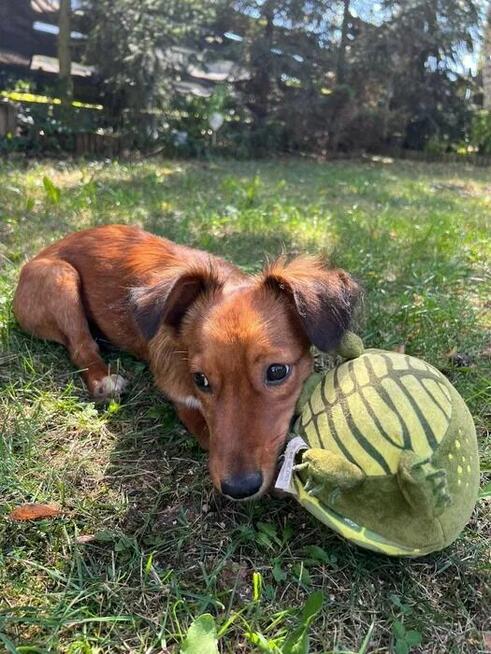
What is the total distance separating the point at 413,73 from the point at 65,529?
16518 millimetres

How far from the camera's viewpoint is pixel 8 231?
5.29 meters

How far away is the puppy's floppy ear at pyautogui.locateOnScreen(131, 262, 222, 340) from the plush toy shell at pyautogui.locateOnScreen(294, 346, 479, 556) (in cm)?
77

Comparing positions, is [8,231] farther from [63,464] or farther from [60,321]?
[63,464]

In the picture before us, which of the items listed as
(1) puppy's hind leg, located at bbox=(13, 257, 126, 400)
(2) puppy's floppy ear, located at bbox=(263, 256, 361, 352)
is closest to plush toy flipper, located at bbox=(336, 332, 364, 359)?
(2) puppy's floppy ear, located at bbox=(263, 256, 361, 352)

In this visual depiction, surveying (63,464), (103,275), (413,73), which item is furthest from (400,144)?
(63,464)

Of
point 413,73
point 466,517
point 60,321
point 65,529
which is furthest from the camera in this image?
point 413,73

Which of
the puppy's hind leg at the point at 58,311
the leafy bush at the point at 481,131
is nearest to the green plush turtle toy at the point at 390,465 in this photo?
the puppy's hind leg at the point at 58,311

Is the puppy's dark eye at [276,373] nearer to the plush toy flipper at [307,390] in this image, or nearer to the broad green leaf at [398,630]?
the plush toy flipper at [307,390]

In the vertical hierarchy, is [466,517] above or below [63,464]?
above

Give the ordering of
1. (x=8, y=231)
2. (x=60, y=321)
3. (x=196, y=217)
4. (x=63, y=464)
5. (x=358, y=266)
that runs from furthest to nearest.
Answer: (x=196, y=217) → (x=8, y=231) → (x=358, y=266) → (x=60, y=321) → (x=63, y=464)

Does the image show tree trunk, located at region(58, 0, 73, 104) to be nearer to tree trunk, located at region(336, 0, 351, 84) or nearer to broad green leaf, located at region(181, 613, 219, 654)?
tree trunk, located at region(336, 0, 351, 84)

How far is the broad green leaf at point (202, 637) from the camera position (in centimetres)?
167

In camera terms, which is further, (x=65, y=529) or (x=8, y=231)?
(x=8, y=231)

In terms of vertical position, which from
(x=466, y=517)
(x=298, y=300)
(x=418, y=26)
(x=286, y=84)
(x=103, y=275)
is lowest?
(x=466, y=517)
